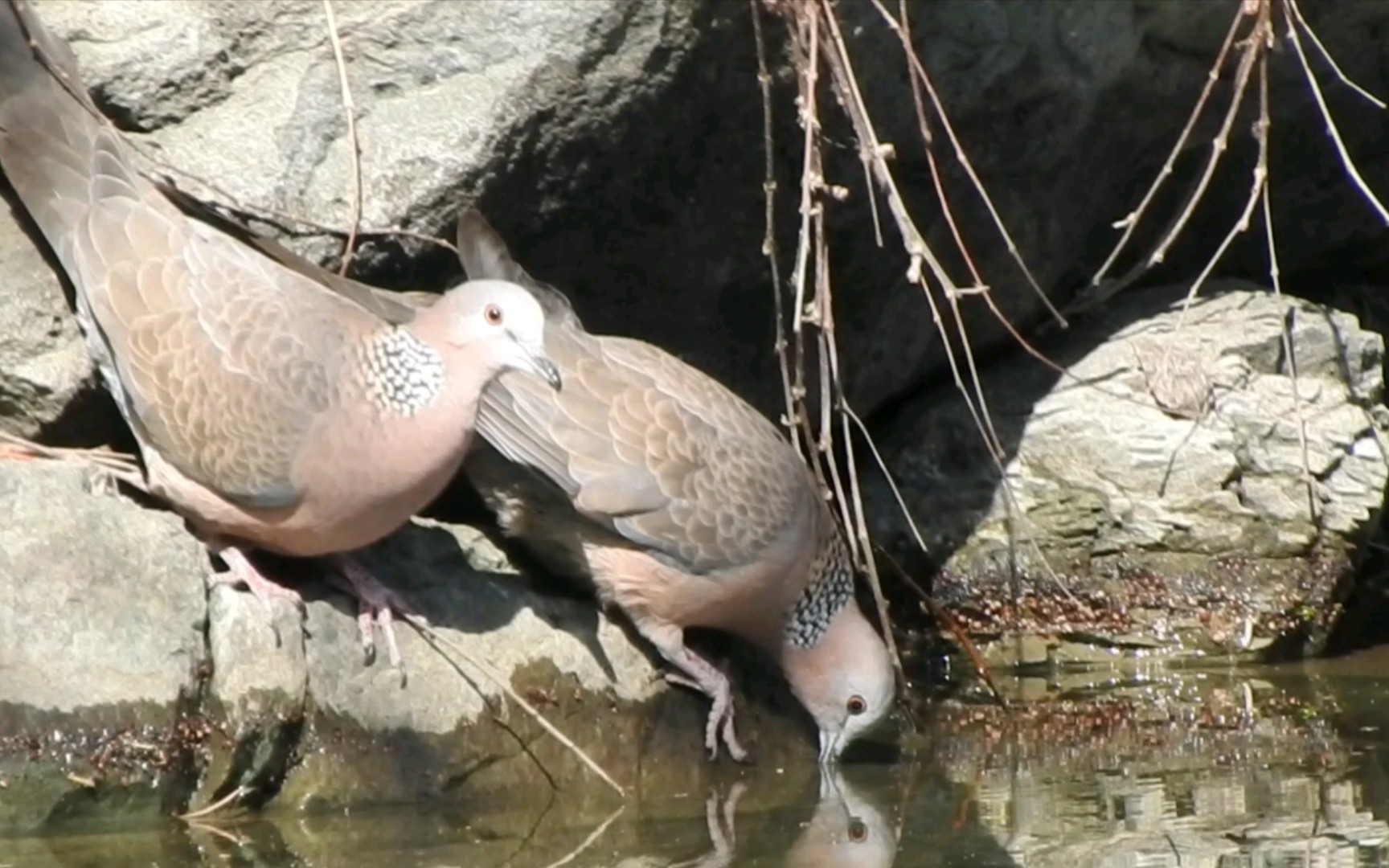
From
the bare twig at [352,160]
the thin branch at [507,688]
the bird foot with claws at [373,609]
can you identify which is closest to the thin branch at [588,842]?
the thin branch at [507,688]

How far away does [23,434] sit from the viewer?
5223 mm

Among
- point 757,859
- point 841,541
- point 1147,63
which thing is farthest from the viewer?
point 1147,63

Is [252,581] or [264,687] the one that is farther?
[252,581]

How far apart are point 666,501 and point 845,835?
0.97 meters

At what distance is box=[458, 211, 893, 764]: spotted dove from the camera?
5340 millimetres

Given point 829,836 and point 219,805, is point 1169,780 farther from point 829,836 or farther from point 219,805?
point 219,805

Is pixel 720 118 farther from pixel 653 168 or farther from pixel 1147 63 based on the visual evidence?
pixel 1147 63

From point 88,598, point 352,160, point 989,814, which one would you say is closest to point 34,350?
point 88,598

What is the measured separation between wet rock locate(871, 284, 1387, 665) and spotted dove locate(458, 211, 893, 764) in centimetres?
104

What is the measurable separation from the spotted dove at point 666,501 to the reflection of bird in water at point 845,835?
0.32 meters

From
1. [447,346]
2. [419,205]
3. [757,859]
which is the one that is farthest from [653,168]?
[757,859]

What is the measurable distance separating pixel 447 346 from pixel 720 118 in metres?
1.12

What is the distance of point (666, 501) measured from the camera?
538 centimetres

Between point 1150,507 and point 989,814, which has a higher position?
point 1150,507
